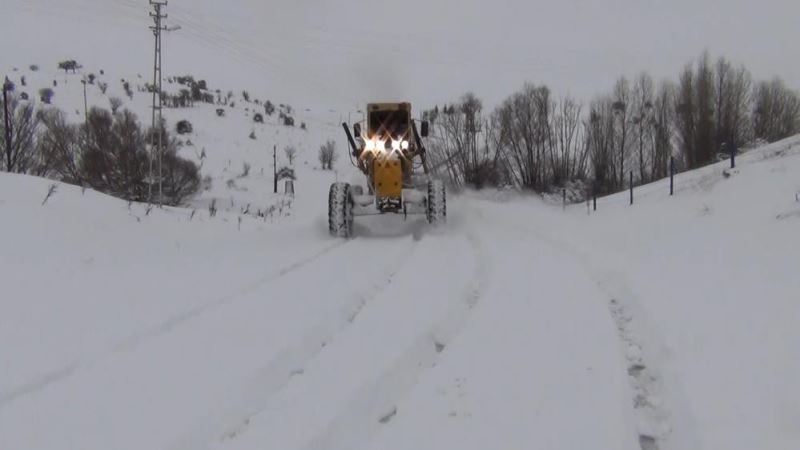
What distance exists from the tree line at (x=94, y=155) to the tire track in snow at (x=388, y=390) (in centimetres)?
1830

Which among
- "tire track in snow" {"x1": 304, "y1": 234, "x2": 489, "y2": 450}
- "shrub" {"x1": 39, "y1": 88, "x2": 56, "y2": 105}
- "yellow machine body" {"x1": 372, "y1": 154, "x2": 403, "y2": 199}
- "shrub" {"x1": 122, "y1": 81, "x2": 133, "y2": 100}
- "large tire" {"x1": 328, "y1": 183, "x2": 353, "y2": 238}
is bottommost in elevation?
"tire track in snow" {"x1": 304, "y1": 234, "x2": 489, "y2": 450}

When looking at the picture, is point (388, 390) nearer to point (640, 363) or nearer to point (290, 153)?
point (640, 363)

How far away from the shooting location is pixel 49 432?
12.4 ft

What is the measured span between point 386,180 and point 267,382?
8704mm

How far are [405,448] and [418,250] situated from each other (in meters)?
7.31

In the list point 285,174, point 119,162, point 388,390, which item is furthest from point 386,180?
point 285,174

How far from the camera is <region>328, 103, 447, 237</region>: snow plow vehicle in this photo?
13.0 m

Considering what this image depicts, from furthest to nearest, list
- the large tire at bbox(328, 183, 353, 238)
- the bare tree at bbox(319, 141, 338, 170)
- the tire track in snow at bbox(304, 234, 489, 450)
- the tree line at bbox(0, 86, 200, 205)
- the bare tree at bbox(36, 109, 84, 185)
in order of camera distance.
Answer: the bare tree at bbox(319, 141, 338, 170) < the bare tree at bbox(36, 109, 84, 185) < the tree line at bbox(0, 86, 200, 205) < the large tire at bbox(328, 183, 353, 238) < the tire track in snow at bbox(304, 234, 489, 450)

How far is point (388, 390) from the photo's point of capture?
450 cm

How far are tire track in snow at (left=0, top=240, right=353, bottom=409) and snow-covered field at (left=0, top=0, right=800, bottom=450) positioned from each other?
0.07ft

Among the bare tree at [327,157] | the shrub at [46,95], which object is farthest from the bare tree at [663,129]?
the shrub at [46,95]

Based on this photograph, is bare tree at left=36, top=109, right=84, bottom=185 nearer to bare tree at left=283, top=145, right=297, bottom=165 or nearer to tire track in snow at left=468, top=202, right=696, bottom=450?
bare tree at left=283, top=145, right=297, bottom=165

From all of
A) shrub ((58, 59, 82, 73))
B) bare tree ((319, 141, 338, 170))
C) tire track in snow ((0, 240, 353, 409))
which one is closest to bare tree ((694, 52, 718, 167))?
bare tree ((319, 141, 338, 170))

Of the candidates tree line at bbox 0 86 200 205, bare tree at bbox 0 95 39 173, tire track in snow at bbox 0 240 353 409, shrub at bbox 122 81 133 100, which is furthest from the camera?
shrub at bbox 122 81 133 100
